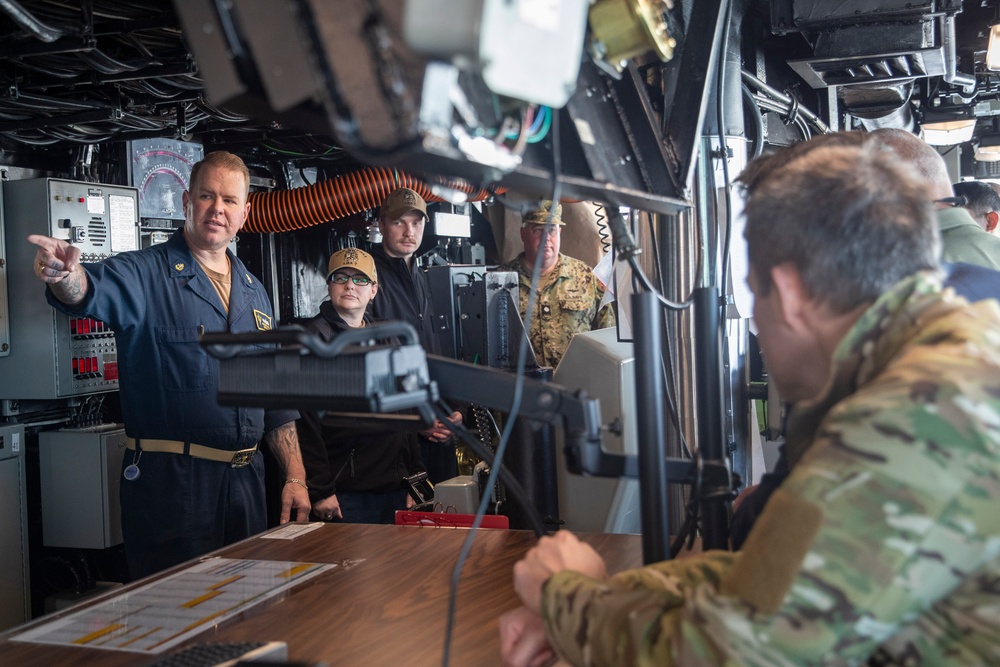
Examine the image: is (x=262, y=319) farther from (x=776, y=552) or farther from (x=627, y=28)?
(x=776, y=552)

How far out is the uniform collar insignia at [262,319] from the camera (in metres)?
3.39

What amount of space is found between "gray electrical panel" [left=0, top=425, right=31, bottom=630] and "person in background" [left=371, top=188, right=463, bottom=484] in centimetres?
178

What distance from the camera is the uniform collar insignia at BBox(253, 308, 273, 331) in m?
3.39

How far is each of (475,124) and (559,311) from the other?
4016 mm

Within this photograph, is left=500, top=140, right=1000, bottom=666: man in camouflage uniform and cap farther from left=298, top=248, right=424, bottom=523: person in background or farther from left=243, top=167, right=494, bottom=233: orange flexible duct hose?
left=243, top=167, right=494, bottom=233: orange flexible duct hose

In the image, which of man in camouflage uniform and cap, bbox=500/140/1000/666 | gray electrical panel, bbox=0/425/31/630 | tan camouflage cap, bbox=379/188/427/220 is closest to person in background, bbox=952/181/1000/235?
tan camouflage cap, bbox=379/188/427/220

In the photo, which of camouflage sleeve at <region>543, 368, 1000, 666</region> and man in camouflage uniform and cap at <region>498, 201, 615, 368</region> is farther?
man in camouflage uniform and cap at <region>498, 201, 615, 368</region>

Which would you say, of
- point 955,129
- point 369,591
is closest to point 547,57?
point 369,591

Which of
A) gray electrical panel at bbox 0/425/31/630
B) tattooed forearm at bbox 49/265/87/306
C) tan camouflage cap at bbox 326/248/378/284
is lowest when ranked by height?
gray electrical panel at bbox 0/425/31/630

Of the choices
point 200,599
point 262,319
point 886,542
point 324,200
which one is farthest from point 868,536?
point 324,200

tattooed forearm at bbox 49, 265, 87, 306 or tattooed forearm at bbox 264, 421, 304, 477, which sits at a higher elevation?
tattooed forearm at bbox 49, 265, 87, 306

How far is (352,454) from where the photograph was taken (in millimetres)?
3670

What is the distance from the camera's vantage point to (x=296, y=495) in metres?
3.16

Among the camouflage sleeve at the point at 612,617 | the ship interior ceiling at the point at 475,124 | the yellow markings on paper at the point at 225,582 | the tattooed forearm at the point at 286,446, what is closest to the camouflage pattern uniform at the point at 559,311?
the ship interior ceiling at the point at 475,124
